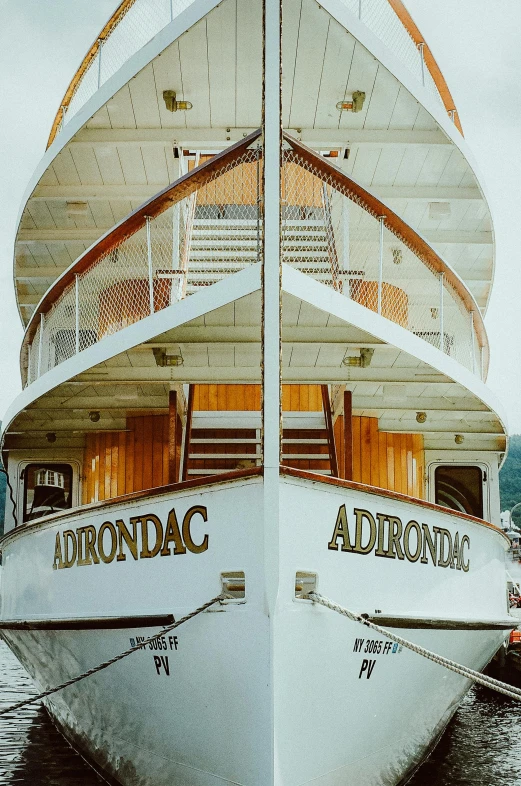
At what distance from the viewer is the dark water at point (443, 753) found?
8.69 metres

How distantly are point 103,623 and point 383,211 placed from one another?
3679 mm

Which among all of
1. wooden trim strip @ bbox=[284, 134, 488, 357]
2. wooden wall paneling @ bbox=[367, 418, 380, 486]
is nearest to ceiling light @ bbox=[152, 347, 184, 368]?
wooden trim strip @ bbox=[284, 134, 488, 357]

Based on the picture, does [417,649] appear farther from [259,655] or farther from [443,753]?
[443,753]

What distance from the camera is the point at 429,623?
20.3ft

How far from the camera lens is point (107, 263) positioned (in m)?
9.57

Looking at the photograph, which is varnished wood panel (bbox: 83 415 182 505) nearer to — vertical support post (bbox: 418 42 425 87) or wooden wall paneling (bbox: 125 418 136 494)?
wooden wall paneling (bbox: 125 418 136 494)

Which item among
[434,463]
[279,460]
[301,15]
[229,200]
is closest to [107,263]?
[229,200]

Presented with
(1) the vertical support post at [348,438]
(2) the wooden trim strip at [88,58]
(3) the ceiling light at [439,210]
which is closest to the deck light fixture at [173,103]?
(2) the wooden trim strip at [88,58]

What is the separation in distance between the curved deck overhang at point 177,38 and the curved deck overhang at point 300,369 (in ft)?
7.74

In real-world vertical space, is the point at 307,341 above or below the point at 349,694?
above

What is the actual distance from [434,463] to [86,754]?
4969 millimetres

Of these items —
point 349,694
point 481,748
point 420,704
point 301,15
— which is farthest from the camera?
point 481,748

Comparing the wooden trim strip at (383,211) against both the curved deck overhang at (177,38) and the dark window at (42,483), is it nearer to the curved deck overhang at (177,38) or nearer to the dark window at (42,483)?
the curved deck overhang at (177,38)

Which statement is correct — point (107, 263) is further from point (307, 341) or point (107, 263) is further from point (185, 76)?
point (307, 341)
